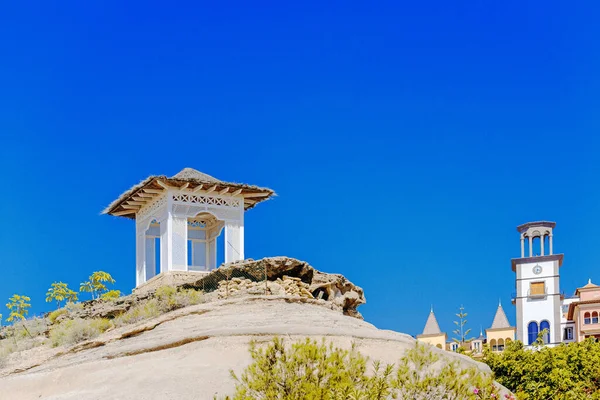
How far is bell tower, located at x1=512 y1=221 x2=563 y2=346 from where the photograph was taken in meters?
63.1

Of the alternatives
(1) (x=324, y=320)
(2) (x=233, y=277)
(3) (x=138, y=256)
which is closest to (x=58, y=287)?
(3) (x=138, y=256)

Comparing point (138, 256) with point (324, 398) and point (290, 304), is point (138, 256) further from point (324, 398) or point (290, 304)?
point (324, 398)

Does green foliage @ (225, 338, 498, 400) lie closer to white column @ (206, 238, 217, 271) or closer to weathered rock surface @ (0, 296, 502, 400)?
weathered rock surface @ (0, 296, 502, 400)

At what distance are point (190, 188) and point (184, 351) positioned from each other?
8.72 m

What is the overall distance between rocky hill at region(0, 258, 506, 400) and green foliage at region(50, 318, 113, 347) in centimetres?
55

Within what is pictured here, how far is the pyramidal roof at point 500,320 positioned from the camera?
66.2 meters

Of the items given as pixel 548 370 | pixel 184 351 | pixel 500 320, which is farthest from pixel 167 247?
pixel 500 320

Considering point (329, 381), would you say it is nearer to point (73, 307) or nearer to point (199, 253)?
point (73, 307)

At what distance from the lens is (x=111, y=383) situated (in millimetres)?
10844

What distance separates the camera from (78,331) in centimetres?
1589

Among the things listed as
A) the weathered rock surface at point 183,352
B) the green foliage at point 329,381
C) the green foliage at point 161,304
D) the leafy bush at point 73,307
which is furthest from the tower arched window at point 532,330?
the green foliage at point 329,381

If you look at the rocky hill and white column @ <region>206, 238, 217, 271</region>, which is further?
white column @ <region>206, 238, 217, 271</region>

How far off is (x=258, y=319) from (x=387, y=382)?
521cm

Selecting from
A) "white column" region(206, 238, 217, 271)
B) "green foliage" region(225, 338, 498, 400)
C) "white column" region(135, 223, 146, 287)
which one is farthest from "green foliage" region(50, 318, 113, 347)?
"green foliage" region(225, 338, 498, 400)
